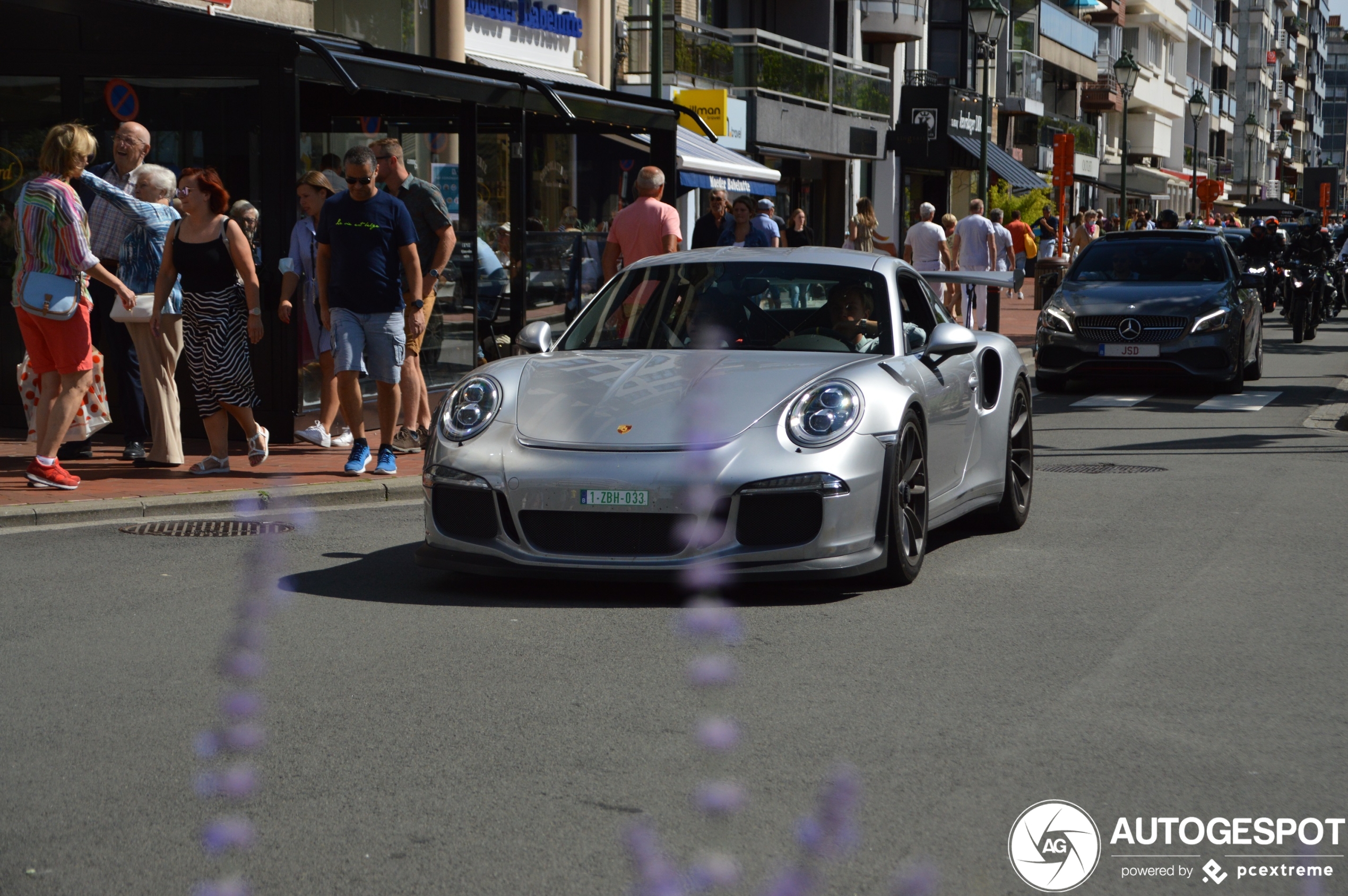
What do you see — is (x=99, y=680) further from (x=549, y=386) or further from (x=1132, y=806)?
(x=1132, y=806)

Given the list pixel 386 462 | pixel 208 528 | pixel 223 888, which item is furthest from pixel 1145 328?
pixel 223 888

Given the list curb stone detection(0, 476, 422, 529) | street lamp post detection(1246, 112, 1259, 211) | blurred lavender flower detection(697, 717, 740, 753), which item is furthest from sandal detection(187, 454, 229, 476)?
street lamp post detection(1246, 112, 1259, 211)

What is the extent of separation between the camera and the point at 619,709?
524 centimetres

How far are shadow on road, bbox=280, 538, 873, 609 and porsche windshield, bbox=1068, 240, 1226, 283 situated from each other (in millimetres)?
11718

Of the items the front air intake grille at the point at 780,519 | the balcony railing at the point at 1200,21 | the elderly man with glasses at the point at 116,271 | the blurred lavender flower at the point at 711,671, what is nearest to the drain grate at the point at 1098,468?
the front air intake grille at the point at 780,519

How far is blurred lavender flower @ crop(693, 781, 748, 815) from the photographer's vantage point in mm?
4266

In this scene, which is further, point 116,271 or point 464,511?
point 116,271

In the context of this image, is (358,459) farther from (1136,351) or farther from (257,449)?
(1136,351)

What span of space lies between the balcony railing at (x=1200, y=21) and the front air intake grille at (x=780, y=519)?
94179 millimetres

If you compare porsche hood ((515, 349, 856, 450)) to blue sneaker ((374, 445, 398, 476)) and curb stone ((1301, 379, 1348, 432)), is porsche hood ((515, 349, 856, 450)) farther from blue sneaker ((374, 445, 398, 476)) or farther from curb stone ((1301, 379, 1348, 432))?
curb stone ((1301, 379, 1348, 432))

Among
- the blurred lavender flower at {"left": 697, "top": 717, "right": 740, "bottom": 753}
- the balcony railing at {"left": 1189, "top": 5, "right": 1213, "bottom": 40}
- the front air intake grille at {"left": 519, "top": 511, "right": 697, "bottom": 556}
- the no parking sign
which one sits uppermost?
the balcony railing at {"left": 1189, "top": 5, "right": 1213, "bottom": 40}

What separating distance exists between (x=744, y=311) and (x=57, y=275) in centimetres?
404

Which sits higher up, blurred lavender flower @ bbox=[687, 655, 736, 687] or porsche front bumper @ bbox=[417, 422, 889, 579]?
porsche front bumper @ bbox=[417, 422, 889, 579]

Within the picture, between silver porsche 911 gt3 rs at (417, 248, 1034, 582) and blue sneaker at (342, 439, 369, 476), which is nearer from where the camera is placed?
silver porsche 911 gt3 rs at (417, 248, 1034, 582)
